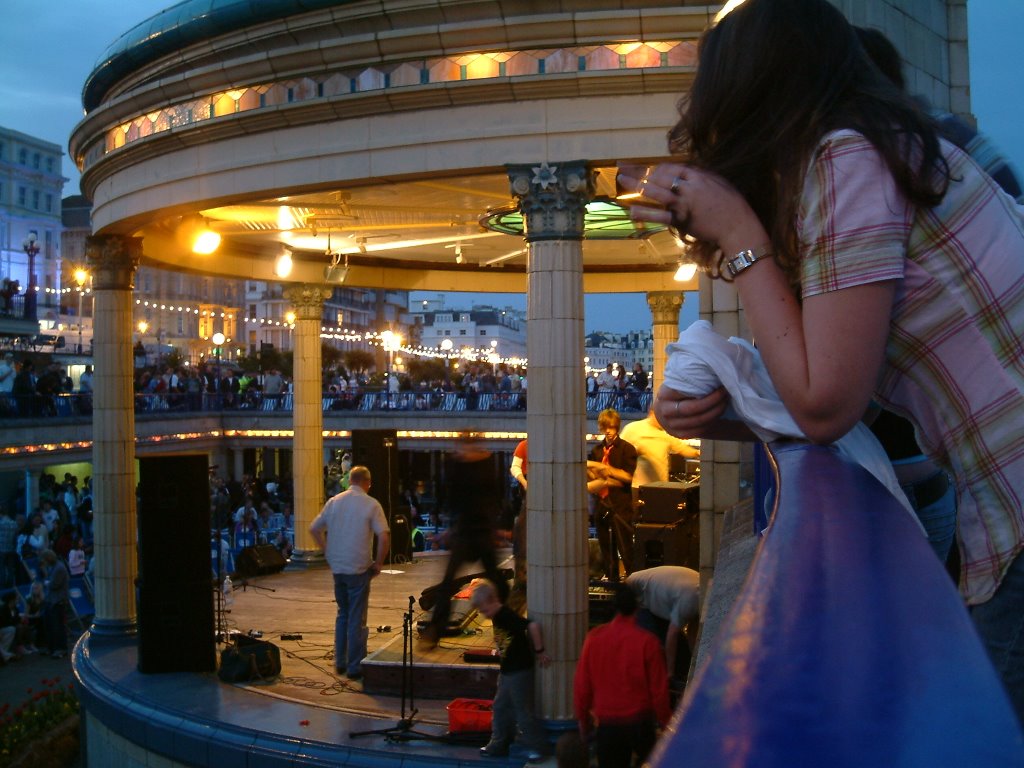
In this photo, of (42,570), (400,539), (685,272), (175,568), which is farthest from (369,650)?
(685,272)

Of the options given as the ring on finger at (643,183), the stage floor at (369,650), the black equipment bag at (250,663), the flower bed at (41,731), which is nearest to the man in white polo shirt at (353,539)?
the stage floor at (369,650)

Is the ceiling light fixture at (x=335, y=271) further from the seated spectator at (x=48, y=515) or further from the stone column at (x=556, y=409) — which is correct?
the stone column at (x=556, y=409)

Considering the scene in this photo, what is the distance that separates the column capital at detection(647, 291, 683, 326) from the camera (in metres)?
25.5

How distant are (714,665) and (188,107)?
13.9 metres

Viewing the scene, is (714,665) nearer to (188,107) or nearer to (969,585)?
(969,585)

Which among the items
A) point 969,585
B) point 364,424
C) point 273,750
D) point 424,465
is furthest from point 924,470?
point 424,465

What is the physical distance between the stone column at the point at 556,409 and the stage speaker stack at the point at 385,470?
33.7ft

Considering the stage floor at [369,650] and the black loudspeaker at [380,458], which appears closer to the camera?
the stage floor at [369,650]

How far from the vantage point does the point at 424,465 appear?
48812 millimetres

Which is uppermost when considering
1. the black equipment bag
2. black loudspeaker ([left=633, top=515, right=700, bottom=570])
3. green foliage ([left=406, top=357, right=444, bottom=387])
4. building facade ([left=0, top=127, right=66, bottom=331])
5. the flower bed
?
building facade ([left=0, top=127, right=66, bottom=331])

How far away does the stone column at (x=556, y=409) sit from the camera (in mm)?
10812

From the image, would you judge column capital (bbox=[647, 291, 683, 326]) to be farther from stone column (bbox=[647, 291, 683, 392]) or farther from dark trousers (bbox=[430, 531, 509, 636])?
dark trousers (bbox=[430, 531, 509, 636])

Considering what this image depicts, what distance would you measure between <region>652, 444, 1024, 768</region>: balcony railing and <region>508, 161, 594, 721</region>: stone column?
9.78 m

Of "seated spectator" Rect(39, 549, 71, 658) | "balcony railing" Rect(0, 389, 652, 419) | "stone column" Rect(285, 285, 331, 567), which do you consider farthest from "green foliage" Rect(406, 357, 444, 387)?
"seated spectator" Rect(39, 549, 71, 658)
